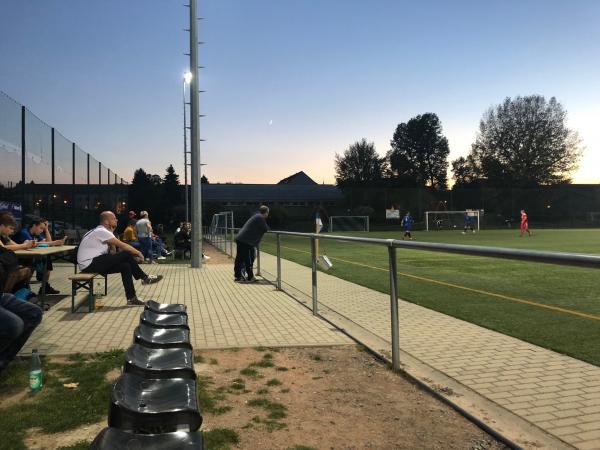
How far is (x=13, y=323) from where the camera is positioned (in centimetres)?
400

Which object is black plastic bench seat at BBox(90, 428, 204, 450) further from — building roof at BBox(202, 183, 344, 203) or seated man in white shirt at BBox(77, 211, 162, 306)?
building roof at BBox(202, 183, 344, 203)

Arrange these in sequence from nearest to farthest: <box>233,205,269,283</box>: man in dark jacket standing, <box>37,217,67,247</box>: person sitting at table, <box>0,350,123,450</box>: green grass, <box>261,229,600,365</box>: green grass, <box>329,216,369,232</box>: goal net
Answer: <box>261,229,600,365</box>: green grass
<box>0,350,123,450</box>: green grass
<box>37,217,67,247</box>: person sitting at table
<box>233,205,269,283</box>: man in dark jacket standing
<box>329,216,369,232</box>: goal net

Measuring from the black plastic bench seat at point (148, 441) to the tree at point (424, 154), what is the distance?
111m

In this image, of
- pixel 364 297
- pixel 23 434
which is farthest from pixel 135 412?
pixel 364 297

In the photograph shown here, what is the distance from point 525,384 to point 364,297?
112 inches

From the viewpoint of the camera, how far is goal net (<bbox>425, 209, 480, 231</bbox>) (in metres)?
55.3

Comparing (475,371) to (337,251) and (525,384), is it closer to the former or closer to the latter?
(525,384)

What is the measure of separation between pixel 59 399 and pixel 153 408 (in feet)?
5.33

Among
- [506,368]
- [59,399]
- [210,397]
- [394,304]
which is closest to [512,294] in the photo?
[506,368]

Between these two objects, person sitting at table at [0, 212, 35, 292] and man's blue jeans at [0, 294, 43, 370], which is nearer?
man's blue jeans at [0, 294, 43, 370]

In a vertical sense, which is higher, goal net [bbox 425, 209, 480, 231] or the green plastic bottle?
goal net [bbox 425, 209, 480, 231]

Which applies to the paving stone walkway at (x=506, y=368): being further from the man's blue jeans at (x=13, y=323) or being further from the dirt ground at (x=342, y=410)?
the man's blue jeans at (x=13, y=323)

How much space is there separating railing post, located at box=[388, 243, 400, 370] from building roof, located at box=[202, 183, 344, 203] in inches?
3291

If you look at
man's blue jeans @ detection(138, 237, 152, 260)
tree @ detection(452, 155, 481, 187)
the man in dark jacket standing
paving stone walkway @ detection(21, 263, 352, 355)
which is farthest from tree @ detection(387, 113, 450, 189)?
paving stone walkway @ detection(21, 263, 352, 355)
